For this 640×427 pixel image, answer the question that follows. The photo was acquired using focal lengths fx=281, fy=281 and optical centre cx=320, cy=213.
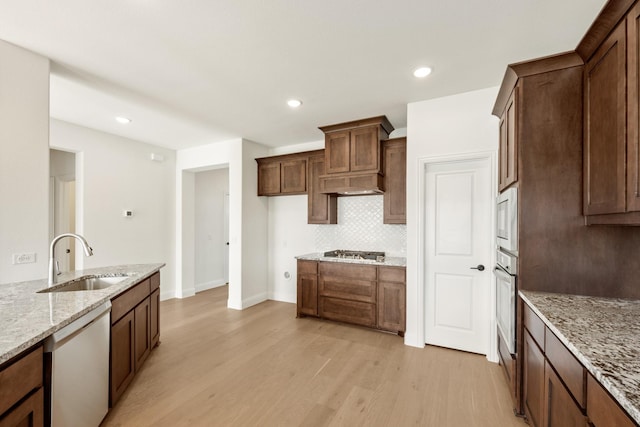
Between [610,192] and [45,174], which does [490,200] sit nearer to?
[610,192]

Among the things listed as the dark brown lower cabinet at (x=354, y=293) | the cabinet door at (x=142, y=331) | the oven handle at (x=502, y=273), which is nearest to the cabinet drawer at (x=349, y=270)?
the dark brown lower cabinet at (x=354, y=293)

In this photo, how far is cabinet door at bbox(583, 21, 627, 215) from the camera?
1.47m

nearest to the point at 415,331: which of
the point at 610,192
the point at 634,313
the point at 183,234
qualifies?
the point at 634,313

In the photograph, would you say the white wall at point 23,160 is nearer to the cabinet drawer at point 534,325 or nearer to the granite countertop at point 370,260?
the granite countertop at point 370,260

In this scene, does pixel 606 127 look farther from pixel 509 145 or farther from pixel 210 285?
pixel 210 285

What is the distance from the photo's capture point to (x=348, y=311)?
3.81m

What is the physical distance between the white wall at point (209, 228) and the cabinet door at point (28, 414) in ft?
15.1

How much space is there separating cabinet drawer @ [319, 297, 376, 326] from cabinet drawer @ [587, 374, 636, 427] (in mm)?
2622

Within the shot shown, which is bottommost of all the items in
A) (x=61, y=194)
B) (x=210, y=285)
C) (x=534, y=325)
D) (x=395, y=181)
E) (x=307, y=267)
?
(x=210, y=285)

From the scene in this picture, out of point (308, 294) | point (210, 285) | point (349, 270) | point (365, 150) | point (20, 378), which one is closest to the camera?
point (20, 378)

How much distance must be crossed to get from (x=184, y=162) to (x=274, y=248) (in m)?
2.37

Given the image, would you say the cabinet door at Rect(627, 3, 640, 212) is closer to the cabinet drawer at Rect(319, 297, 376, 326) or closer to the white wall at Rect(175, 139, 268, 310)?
the cabinet drawer at Rect(319, 297, 376, 326)

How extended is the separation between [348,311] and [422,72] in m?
2.95

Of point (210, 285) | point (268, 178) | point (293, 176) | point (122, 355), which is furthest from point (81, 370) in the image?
point (210, 285)
